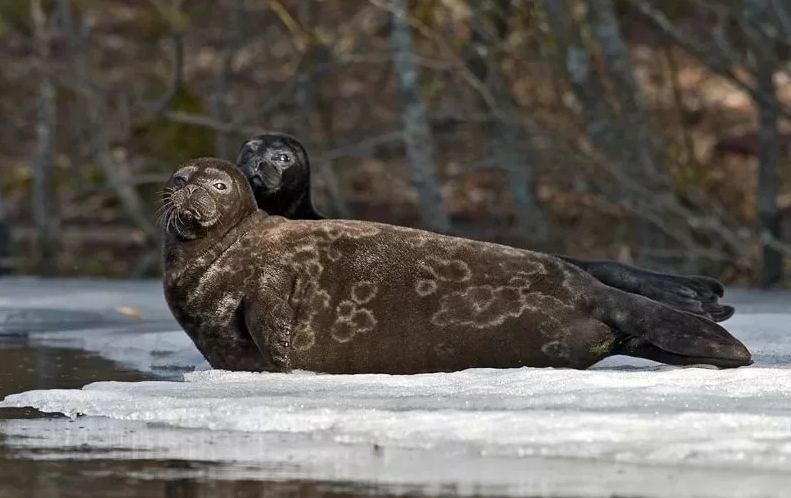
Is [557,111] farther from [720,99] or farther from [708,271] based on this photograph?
[720,99]

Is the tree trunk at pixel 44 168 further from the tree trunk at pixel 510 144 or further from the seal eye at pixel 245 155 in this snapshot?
the seal eye at pixel 245 155

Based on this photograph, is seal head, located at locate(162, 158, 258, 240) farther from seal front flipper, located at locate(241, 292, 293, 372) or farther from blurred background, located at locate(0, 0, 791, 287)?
blurred background, located at locate(0, 0, 791, 287)

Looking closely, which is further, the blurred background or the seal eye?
the blurred background

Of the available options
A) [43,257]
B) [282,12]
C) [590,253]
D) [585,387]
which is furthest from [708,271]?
[585,387]

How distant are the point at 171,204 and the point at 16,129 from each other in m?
17.4

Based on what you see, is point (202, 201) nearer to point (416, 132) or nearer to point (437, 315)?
point (437, 315)

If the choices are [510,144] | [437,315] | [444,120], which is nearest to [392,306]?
[437,315]

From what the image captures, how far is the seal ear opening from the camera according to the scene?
611 cm

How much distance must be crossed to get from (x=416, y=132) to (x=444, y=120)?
1.50 m

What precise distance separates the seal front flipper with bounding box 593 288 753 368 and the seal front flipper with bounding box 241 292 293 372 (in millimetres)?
1177

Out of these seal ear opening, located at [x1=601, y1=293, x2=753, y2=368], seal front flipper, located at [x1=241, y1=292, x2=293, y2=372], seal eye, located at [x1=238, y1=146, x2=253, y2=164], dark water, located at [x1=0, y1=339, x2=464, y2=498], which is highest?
dark water, located at [x1=0, y1=339, x2=464, y2=498]

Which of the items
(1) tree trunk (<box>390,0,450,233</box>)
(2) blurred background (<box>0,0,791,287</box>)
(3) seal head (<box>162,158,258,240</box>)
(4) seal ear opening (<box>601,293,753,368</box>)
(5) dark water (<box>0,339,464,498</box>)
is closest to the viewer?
(5) dark water (<box>0,339,464,498</box>)

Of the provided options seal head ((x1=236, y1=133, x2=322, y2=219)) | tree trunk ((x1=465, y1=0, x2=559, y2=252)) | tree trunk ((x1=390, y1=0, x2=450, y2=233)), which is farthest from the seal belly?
tree trunk ((x1=390, y1=0, x2=450, y2=233))

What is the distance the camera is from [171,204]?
6.58 m
